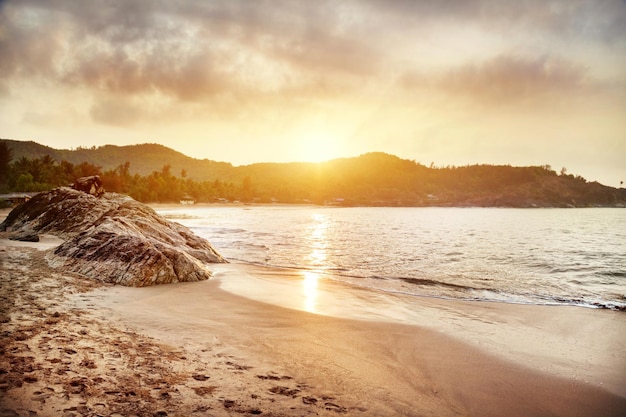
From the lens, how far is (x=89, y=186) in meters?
20.1

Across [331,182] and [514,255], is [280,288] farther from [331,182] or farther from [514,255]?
[331,182]

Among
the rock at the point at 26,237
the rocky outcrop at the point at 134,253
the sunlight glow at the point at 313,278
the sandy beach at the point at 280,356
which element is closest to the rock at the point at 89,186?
the rock at the point at 26,237

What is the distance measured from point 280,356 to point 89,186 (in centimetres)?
1979

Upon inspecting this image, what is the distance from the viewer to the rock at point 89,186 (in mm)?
19859

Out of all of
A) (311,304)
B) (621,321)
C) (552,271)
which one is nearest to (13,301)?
(311,304)

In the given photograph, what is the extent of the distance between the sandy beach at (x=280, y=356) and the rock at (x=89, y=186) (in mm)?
12929

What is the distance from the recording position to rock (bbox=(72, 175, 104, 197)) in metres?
19.9

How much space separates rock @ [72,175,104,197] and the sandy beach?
Result: 42.4 ft

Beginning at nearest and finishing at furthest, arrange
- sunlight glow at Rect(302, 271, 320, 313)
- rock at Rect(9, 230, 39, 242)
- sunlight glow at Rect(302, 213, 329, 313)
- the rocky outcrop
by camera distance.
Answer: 1. sunlight glow at Rect(302, 271, 320, 313)
2. sunlight glow at Rect(302, 213, 329, 313)
3. the rocky outcrop
4. rock at Rect(9, 230, 39, 242)

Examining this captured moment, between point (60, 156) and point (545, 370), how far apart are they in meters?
243

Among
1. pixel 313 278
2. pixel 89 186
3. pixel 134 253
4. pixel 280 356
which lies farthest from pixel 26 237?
pixel 280 356

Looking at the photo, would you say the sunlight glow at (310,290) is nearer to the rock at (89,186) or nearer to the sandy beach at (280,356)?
the sandy beach at (280,356)

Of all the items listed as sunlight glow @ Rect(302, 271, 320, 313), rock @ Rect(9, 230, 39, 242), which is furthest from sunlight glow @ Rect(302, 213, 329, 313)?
rock @ Rect(9, 230, 39, 242)

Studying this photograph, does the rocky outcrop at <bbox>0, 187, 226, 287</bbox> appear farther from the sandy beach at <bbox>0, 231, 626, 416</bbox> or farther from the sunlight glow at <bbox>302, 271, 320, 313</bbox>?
the sunlight glow at <bbox>302, 271, 320, 313</bbox>
